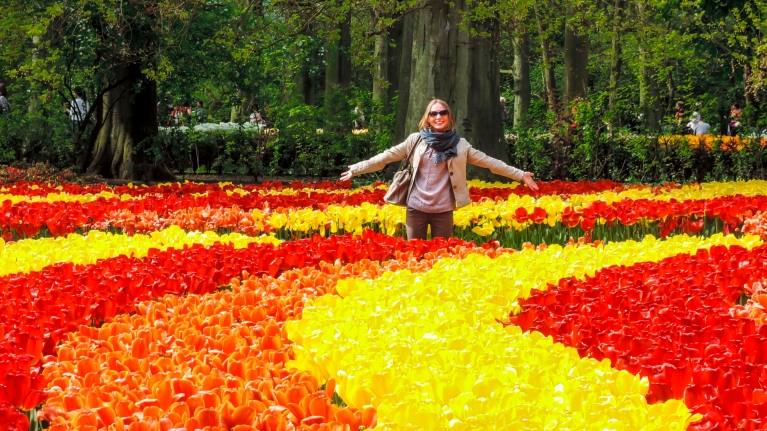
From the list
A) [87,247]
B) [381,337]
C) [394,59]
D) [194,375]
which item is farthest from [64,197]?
[394,59]

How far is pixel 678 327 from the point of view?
3367 millimetres

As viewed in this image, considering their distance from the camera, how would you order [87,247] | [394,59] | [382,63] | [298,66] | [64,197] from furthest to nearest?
1. [382,63]
2. [394,59]
3. [298,66]
4. [64,197]
5. [87,247]

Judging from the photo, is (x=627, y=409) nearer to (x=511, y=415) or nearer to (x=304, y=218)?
(x=511, y=415)

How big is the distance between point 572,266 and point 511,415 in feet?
9.30

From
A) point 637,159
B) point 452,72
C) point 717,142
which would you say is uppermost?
point 452,72

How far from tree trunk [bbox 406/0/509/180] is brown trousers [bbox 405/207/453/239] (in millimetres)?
5830

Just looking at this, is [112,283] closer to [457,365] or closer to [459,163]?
[457,365]

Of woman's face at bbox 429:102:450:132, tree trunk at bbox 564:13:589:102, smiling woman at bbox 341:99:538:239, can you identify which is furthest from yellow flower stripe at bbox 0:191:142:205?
tree trunk at bbox 564:13:589:102

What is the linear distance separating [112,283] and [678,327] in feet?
7.85

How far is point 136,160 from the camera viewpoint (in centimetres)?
1591

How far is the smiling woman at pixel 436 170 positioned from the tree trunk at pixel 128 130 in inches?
356

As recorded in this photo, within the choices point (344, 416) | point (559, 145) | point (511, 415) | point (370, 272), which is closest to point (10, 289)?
point (370, 272)

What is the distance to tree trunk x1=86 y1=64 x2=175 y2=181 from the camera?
15953 millimetres

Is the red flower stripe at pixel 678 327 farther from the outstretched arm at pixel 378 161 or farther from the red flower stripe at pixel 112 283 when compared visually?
the outstretched arm at pixel 378 161
